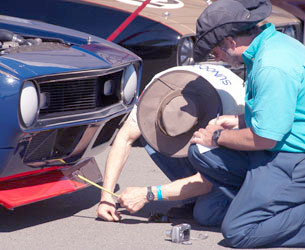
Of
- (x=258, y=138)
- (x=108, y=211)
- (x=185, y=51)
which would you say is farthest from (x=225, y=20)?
(x=185, y=51)

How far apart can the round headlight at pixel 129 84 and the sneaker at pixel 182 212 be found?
2.20ft

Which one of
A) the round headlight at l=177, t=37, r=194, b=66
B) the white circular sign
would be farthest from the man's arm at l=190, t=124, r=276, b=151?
the white circular sign

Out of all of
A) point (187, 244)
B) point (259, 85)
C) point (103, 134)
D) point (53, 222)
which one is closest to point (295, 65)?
point (259, 85)

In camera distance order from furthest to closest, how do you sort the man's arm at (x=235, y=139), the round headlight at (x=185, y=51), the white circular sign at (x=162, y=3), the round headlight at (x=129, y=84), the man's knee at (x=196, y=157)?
the white circular sign at (x=162, y=3) → the round headlight at (x=185, y=51) → the round headlight at (x=129, y=84) → the man's knee at (x=196, y=157) → the man's arm at (x=235, y=139)

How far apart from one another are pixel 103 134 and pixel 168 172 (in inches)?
17.0

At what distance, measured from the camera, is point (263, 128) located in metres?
3.17

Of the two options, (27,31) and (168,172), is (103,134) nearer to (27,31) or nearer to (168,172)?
(168,172)

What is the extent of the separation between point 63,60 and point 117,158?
699 mm

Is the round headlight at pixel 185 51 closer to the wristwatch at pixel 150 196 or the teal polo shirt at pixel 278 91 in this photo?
the wristwatch at pixel 150 196

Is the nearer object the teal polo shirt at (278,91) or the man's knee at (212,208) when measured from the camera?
the teal polo shirt at (278,91)

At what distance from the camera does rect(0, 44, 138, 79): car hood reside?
10.8 ft

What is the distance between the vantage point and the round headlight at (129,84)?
4031 millimetres

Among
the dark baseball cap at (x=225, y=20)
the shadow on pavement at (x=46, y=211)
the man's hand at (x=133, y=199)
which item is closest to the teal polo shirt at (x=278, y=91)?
the dark baseball cap at (x=225, y=20)

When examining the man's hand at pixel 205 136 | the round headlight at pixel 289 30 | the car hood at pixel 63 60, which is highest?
the car hood at pixel 63 60
